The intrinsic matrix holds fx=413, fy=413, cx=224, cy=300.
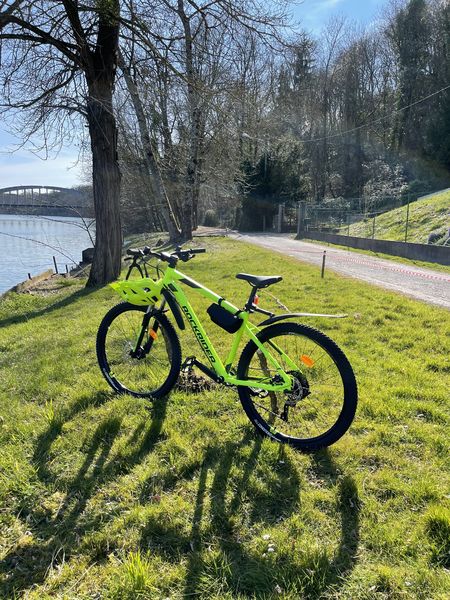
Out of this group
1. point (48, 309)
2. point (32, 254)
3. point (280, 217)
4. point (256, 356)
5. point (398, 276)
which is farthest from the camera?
point (280, 217)

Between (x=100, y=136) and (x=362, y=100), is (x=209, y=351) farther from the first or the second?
(x=362, y=100)

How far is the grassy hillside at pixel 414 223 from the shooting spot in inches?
586

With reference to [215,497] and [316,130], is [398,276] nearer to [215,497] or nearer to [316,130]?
[215,497]

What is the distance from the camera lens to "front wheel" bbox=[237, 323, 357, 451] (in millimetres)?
2576

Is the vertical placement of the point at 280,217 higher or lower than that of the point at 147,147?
lower

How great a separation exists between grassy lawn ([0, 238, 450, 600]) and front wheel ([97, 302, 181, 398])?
19 cm

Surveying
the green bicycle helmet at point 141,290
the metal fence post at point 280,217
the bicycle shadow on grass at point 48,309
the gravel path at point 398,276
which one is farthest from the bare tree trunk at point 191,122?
the metal fence post at point 280,217

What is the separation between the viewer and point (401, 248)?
14586 mm

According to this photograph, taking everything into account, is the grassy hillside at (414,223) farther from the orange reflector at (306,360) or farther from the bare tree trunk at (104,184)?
the orange reflector at (306,360)

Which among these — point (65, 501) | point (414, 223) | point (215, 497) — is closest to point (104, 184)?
point (65, 501)

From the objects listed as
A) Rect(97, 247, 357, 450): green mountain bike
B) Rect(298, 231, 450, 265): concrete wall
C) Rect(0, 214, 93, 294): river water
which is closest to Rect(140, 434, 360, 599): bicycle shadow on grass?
Rect(97, 247, 357, 450): green mountain bike

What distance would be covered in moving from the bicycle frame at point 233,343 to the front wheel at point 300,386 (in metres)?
0.03

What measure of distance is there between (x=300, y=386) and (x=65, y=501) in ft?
5.18

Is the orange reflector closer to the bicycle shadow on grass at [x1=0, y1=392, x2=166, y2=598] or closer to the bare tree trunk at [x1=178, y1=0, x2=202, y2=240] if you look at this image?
the bicycle shadow on grass at [x1=0, y1=392, x2=166, y2=598]
